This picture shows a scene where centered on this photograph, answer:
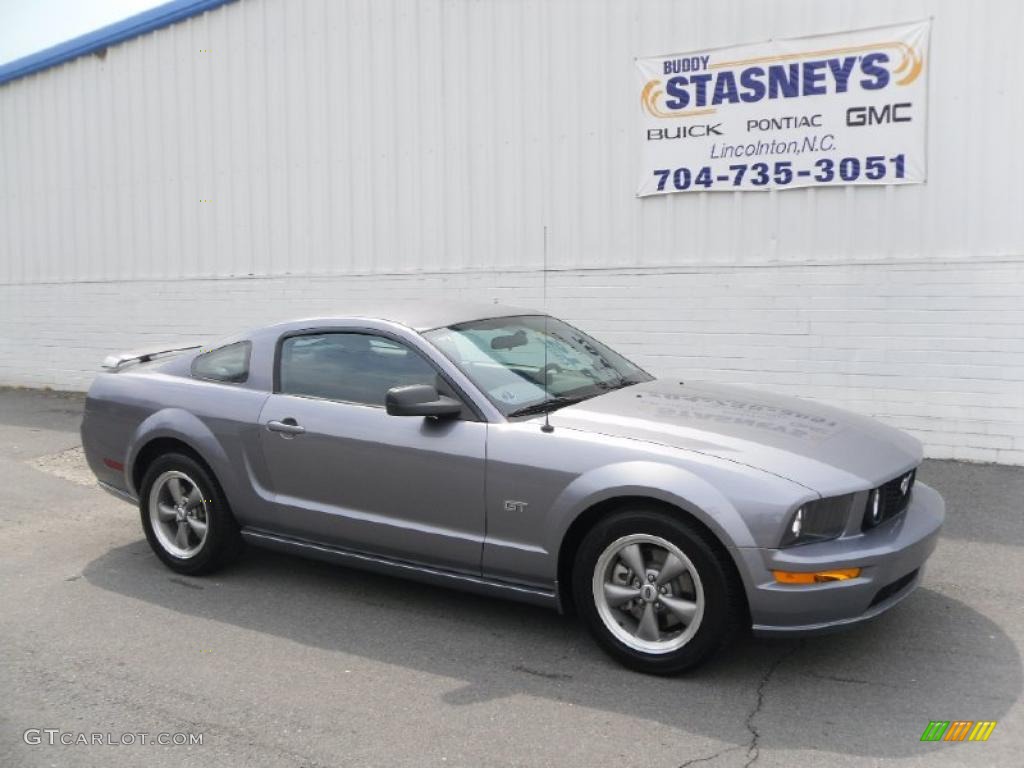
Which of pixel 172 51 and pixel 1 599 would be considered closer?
pixel 1 599

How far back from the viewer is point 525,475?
438 centimetres

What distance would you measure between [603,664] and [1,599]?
10.8 ft

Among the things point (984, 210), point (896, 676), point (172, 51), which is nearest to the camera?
point (896, 676)

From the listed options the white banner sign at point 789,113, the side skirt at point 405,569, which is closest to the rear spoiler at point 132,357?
the side skirt at point 405,569

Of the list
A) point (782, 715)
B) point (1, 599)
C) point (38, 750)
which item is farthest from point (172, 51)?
point (782, 715)

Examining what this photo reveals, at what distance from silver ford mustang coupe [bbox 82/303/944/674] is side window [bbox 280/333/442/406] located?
11 mm

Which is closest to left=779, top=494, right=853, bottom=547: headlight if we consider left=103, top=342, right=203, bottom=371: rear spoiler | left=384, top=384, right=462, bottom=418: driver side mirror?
left=384, top=384, right=462, bottom=418: driver side mirror

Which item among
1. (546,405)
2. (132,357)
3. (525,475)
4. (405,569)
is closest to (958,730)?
(525,475)

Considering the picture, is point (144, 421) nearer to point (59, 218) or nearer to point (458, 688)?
point (458, 688)

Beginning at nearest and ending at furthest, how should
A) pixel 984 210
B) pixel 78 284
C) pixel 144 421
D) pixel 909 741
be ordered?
1. pixel 909 741
2. pixel 144 421
3. pixel 984 210
4. pixel 78 284

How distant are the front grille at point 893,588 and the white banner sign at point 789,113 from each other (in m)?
4.98

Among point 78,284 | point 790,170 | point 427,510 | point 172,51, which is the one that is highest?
point 172,51

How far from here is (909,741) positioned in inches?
141

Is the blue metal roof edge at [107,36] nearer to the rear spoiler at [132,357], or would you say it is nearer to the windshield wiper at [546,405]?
the rear spoiler at [132,357]
